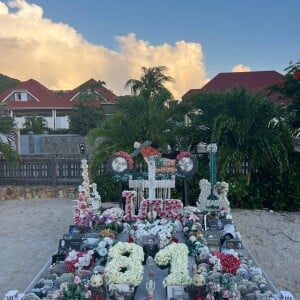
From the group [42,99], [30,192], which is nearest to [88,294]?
[30,192]

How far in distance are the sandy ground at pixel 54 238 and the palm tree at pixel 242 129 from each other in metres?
1.43

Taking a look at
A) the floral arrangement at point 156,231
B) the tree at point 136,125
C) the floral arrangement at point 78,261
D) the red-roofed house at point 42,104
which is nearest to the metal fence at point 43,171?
the tree at point 136,125

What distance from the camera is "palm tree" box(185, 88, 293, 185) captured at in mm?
10180

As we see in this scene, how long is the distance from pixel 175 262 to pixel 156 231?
4.11 feet

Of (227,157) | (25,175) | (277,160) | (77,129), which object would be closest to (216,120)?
(227,157)

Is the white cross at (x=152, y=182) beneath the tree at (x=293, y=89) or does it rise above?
beneath

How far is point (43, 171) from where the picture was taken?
42.4 ft

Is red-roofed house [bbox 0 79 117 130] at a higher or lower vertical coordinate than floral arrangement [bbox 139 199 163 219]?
higher

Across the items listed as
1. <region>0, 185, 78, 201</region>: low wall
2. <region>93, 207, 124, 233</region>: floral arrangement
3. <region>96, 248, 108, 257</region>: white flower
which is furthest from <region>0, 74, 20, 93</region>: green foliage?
<region>96, 248, 108, 257</region>: white flower

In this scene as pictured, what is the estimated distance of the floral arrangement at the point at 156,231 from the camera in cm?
601

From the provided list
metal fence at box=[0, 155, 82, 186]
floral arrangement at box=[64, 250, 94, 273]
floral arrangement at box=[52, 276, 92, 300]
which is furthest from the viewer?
metal fence at box=[0, 155, 82, 186]

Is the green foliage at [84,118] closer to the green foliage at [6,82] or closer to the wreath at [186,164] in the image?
the wreath at [186,164]

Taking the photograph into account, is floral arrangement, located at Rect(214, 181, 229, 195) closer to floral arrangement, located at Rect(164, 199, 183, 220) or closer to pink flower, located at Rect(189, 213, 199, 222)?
floral arrangement, located at Rect(164, 199, 183, 220)

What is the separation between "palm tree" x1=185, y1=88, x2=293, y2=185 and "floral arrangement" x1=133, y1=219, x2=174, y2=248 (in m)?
3.80
